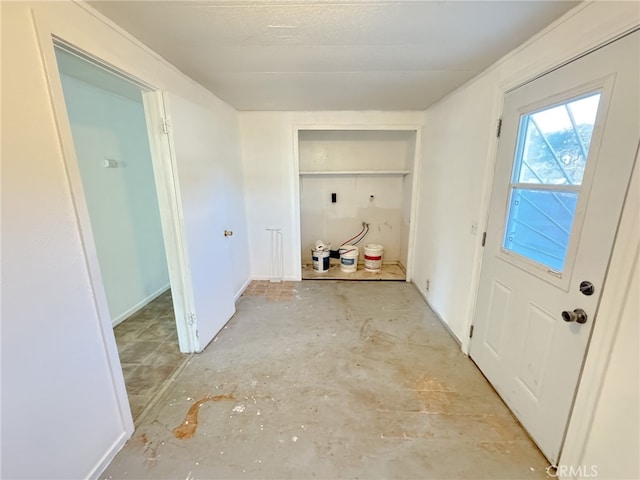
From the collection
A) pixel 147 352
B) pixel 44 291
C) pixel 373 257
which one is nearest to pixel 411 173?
pixel 373 257

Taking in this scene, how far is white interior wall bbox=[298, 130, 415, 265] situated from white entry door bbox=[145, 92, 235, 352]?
186 cm

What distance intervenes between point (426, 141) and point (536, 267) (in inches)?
89.9

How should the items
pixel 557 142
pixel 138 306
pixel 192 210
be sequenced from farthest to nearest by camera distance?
pixel 138 306, pixel 192 210, pixel 557 142

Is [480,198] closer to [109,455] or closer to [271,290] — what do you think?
[271,290]

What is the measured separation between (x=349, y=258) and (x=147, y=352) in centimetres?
278

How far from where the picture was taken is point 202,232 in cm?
231

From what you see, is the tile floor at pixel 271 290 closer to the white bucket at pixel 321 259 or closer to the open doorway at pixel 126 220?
the white bucket at pixel 321 259

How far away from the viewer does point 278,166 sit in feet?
11.7

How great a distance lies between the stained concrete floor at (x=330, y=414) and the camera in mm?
1418

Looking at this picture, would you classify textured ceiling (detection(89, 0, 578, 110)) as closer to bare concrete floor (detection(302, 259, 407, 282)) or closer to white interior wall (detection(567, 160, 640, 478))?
white interior wall (detection(567, 160, 640, 478))

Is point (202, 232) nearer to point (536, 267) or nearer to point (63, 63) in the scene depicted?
point (63, 63)

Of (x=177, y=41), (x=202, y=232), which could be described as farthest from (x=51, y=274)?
(x=177, y=41)

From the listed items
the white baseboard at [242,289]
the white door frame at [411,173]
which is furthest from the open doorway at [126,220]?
the white door frame at [411,173]

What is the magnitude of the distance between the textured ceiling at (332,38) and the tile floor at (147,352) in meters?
2.26
